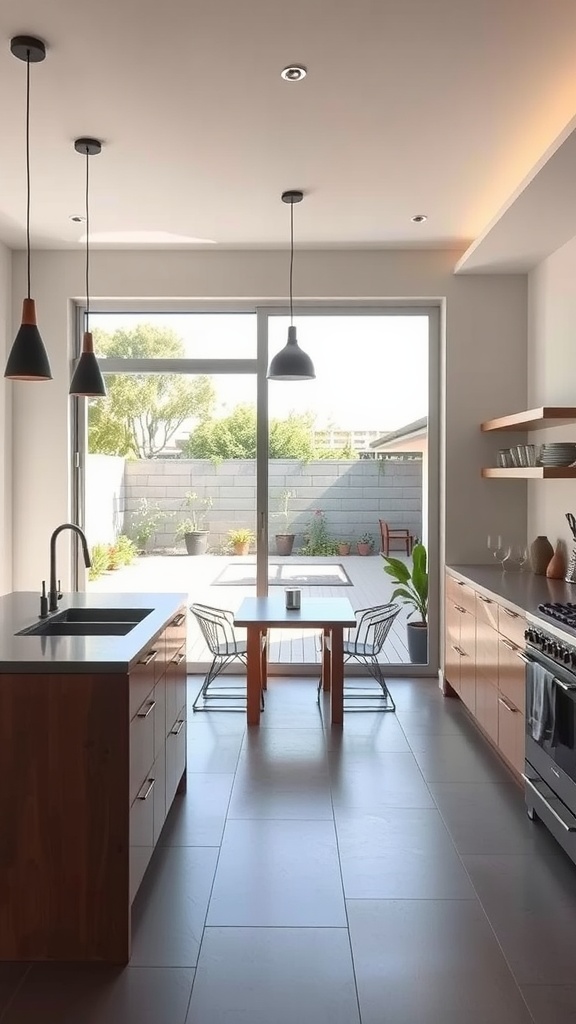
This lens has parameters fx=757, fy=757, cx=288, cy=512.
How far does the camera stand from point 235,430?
5.97m

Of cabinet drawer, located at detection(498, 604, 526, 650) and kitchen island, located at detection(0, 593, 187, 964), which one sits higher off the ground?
cabinet drawer, located at detection(498, 604, 526, 650)

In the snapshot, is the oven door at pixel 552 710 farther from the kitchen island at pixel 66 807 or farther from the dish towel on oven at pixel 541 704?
the kitchen island at pixel 66 807

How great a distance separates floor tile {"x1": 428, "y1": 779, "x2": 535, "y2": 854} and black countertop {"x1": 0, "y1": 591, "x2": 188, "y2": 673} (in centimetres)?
157

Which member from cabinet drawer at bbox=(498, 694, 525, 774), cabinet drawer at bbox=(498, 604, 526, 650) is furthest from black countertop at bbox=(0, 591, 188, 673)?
cabinet drawer at bbox=(498, 694, 525, 774)

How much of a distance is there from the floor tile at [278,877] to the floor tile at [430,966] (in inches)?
5.3

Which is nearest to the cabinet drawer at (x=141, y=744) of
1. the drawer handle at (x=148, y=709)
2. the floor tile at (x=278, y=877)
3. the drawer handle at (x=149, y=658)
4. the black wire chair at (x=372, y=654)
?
the drawer handle at (x=148, y=709)

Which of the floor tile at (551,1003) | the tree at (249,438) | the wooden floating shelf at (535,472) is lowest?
the floor tile at (551,1003)

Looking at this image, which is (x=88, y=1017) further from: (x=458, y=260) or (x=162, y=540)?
(x=458, y=260)

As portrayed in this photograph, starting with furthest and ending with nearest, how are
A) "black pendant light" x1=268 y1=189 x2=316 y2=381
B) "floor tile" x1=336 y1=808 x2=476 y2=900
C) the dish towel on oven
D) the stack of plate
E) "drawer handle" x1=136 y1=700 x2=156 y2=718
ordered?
1. "black pendant light" x1=268 y1=189 x2=316 y2=381
2. the stack of plate
3. the dish towel on oven
4. "floor tile" x1=336 y1=808 x2=476 y2=900
5. "drawer handle" x1=136 y1=700 x2=156 y2=718

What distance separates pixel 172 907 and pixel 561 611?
2.00 metres

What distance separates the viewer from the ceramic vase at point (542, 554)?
16.0 ft

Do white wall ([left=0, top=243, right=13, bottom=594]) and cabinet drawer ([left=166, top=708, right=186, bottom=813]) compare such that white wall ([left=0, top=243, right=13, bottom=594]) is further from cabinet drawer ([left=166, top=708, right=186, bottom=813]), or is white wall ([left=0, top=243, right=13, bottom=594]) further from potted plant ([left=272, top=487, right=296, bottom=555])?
cabinet drawer ([left=166, top=708, right=186, bottom=813])

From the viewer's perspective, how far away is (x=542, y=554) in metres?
4.89

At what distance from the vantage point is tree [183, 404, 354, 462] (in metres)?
5.96
